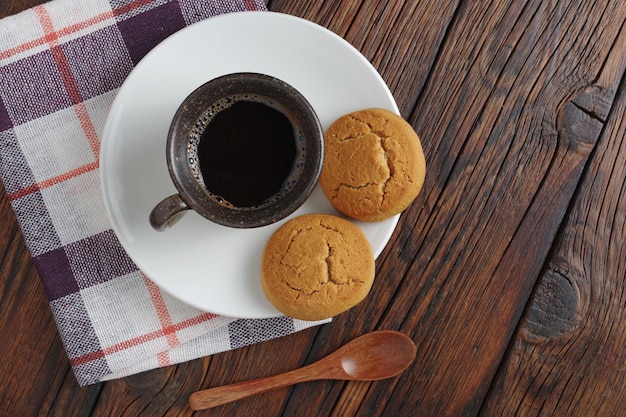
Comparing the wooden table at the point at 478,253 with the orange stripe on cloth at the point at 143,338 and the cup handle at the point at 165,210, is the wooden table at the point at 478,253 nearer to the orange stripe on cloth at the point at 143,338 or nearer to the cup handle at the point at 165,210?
the orange stripe on cloth at the point at 143,338

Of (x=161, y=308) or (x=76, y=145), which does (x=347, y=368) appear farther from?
(x=76, y=145)

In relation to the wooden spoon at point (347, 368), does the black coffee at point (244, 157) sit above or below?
above

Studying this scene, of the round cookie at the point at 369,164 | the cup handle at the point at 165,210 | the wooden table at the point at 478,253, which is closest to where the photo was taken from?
the cup handle at the point at 165,210

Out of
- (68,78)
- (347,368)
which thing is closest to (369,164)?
(347,368)

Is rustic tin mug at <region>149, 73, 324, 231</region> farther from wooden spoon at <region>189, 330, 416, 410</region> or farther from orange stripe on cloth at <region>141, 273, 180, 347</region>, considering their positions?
wooden spoon at <region>189, 330, 416, 410</region>

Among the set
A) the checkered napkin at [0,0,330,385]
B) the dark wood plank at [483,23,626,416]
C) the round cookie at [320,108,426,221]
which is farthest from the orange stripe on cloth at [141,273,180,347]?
the dark wood plank at [483,23,626,416]

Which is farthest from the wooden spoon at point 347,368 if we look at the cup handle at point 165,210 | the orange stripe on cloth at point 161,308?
the cup handle at point 165,210

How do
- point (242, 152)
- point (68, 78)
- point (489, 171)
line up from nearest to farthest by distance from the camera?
point (242, 152)
point (68, 78)
point (489, 171)
